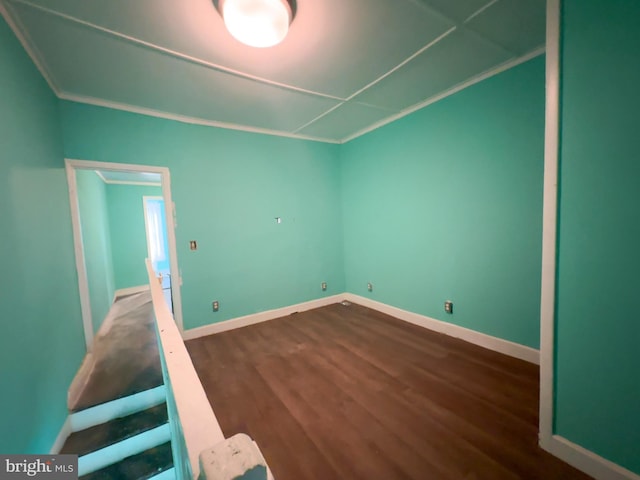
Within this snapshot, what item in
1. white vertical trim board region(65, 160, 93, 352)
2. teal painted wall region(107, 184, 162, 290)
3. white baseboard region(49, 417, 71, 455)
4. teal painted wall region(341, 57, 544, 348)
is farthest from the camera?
teal painted wall region(107, 184, 162, 290)

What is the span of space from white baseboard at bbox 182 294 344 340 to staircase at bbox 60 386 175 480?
3.07 ft

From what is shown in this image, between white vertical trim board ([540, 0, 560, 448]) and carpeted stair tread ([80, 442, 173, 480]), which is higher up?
white vertical trim board ([540, 0, 560, 448])

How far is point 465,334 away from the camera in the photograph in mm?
2654

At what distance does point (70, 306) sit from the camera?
210cm

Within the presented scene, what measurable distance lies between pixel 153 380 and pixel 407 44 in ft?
11.2

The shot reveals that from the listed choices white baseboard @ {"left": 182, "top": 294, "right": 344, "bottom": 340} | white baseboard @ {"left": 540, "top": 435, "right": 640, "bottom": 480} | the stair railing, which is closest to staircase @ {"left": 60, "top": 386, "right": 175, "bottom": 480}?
white baseboard @ {"left": 182, "top": 294, "right": 344, "bottom": 340}

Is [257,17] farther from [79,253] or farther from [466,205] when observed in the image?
[79,253]

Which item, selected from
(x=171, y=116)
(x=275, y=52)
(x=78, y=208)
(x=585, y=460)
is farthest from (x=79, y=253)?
(x=585, y=460)

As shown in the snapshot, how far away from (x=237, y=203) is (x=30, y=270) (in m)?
2.07

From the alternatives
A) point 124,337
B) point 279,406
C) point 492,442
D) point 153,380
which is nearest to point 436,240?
point 492,442

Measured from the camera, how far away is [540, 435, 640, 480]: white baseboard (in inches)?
46.6

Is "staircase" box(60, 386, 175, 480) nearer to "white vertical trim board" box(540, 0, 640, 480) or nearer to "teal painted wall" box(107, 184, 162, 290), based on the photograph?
"white vertical trim board" box(540, 0, 640, 480)

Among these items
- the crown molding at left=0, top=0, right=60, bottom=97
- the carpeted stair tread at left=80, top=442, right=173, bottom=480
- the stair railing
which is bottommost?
the carpeted stair tread at left=80, top=442, right=173, bottom=480

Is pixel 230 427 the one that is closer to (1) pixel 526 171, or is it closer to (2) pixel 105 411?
(2) pixel 105 411
